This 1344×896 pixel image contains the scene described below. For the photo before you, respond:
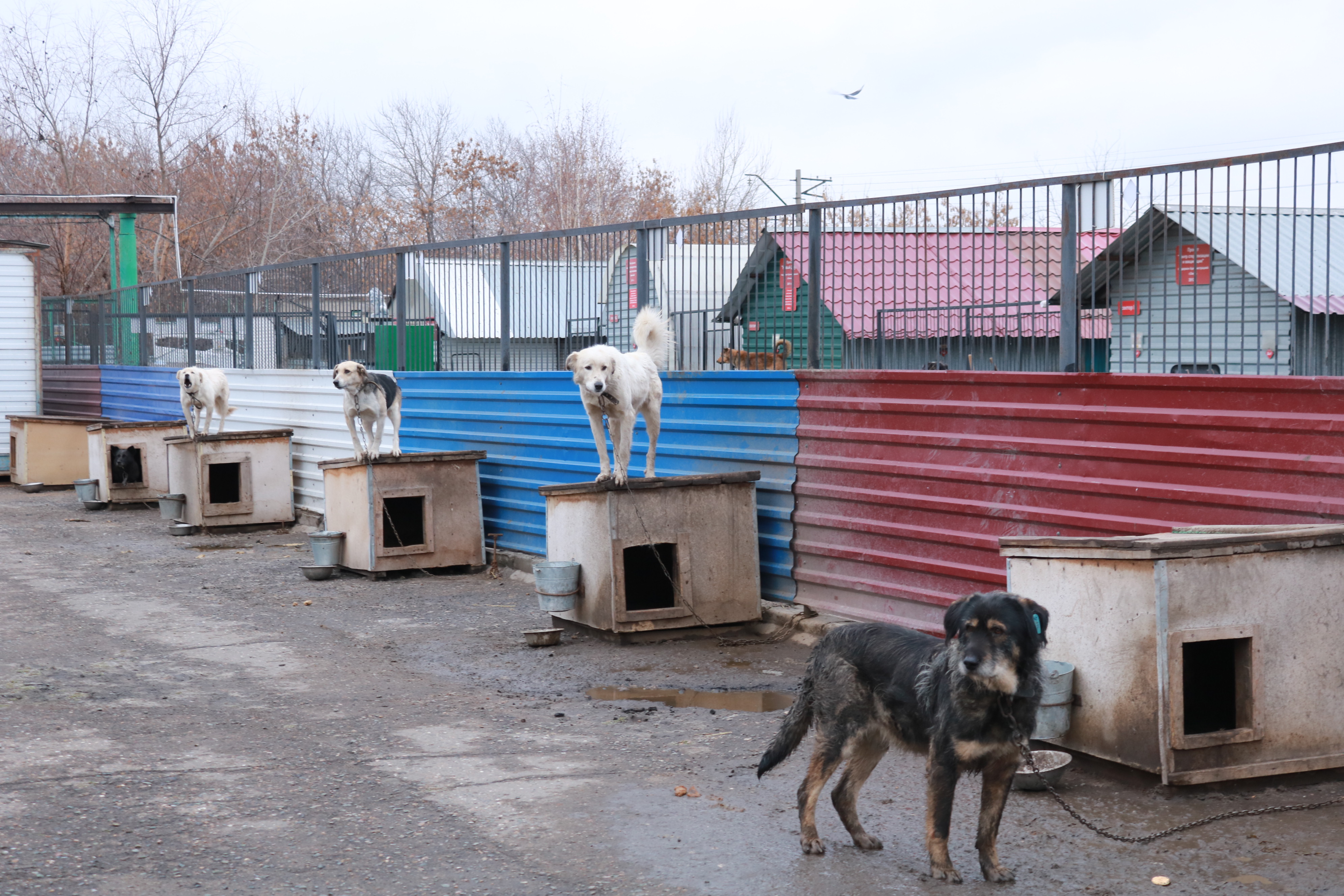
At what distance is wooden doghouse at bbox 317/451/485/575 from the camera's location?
1166 cm

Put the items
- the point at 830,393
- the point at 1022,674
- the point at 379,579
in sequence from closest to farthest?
the point at 1022,674 → the point at 830,393 → the point at 379,579

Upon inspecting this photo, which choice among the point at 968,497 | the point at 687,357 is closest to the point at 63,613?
the point at 687,357

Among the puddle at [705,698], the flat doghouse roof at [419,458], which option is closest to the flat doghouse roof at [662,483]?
the puddle at [705,698]

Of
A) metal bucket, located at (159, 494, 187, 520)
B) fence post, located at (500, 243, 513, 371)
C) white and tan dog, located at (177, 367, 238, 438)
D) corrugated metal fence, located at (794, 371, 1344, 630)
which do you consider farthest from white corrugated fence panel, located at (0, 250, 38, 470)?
corrugated metal fence, located at (794, 371, 1344, 630)

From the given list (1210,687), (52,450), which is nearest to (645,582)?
(1210,687)

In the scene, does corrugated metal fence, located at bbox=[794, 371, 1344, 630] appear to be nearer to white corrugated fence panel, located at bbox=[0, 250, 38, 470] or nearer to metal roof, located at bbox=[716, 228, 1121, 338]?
metal roof, located at bbox=[716, 228, 1121, 338]

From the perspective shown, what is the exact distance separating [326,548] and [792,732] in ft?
25.8

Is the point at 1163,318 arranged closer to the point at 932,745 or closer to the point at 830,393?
the point at 830,393

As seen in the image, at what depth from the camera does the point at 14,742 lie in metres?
6.17

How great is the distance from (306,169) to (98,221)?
1044cm

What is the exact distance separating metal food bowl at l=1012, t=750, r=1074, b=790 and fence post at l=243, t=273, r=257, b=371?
1476cm

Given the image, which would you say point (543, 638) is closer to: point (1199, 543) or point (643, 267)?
point (643, 267)

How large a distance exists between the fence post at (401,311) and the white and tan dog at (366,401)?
156 centimetres

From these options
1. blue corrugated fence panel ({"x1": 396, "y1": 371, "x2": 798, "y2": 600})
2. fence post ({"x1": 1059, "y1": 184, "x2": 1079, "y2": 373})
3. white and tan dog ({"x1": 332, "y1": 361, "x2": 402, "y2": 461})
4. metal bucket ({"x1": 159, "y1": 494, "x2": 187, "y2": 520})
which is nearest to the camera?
fence post ({"x1": 1059, "y1": 184, "x2": 1079, "y2": 373})
